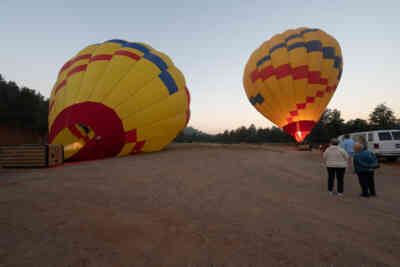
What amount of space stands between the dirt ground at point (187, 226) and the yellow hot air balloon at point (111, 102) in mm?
2587

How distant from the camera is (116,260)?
4.44ft

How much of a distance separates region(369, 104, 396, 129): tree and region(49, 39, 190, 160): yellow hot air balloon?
132 feet

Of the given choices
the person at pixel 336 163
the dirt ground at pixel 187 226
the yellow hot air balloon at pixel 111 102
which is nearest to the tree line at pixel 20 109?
the yellow hot air balloon at pixel 111 102

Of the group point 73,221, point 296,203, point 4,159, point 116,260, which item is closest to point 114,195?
point 73,221

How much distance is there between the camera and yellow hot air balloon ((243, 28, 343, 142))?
438 inches

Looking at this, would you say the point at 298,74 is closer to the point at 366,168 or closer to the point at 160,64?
the point at 160,64

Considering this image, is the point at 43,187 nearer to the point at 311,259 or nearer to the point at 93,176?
the point at 93,176

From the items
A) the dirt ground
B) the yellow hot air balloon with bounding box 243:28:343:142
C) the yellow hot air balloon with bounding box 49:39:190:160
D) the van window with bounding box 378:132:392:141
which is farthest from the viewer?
the yellow hot air balloon with bounding box 243:28:343:142

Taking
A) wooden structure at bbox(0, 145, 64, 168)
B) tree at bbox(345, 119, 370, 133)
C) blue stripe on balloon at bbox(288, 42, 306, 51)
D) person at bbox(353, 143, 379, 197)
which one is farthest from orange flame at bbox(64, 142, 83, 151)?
tree at bbox(345, 119, 370, 133)

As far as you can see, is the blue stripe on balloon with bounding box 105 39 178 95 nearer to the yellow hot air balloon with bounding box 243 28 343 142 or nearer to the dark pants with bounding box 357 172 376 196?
the dark pants with bounding box 357 172 376 196

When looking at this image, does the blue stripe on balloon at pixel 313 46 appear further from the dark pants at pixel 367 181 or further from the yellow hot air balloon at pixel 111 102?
the dark pants at pixel 367 181

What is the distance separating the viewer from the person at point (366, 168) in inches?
130

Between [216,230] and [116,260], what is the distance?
3.12 ft

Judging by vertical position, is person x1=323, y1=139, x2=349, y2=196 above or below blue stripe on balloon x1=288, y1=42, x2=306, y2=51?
below
